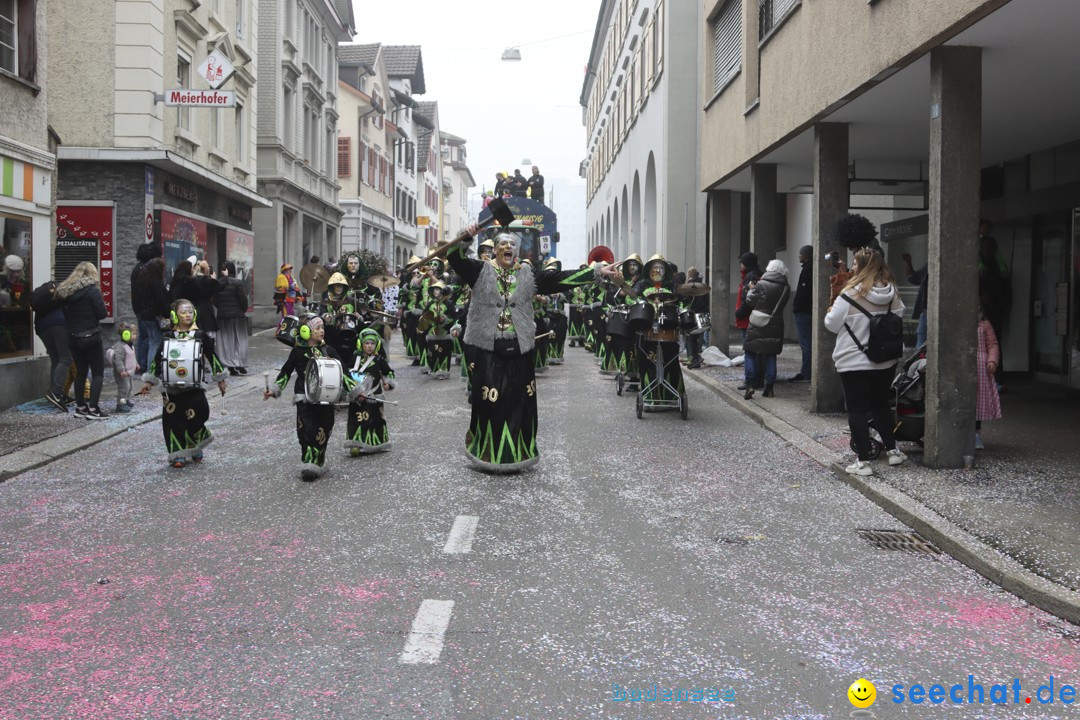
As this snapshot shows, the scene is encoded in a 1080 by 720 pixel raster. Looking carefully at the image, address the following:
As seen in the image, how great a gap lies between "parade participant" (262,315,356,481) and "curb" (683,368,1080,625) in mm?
4145

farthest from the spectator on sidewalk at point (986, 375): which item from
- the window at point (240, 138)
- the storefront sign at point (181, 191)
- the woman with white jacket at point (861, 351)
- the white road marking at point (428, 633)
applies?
the window at point (240, 138)

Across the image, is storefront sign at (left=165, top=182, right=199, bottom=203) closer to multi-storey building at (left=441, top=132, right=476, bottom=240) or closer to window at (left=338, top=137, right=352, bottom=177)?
window at (left=338, top=137, right=352, bottom=177)

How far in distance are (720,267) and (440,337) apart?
569 centimetres

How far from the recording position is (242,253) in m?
→ 27.3

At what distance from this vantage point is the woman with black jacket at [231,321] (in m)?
16.6

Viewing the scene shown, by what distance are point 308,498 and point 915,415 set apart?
4.97 m

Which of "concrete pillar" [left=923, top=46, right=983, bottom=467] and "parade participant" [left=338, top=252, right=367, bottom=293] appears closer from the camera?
"concrete pillar" [left=923, top=46, right=983, bottom=467]

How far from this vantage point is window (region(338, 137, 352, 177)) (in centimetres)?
4531

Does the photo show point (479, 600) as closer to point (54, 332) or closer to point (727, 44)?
point (54, 332)

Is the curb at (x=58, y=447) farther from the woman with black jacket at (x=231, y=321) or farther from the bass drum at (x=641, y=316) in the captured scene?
the bass drum at (x=641, y=316)

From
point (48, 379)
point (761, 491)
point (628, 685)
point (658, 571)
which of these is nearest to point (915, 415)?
point (761, 491)

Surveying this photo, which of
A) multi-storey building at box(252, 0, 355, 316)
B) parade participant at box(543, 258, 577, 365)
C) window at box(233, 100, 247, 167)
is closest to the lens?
parade participant at box(543, 258, 577, 365)

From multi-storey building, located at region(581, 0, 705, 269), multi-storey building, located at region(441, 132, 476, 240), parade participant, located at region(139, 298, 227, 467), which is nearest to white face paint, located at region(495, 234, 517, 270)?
parade participant, located at region(139, 298, 227, 467)

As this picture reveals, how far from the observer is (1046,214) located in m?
13.9
